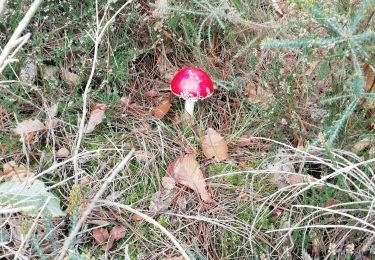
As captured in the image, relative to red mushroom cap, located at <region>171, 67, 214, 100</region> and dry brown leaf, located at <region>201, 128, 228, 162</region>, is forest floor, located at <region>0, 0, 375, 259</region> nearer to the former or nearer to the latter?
dry brown leaf, located at <region>201, 128, 228, 162</region>

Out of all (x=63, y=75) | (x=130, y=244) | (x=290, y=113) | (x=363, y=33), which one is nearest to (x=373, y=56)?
(x=363, y=33)

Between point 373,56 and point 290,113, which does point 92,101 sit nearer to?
point 290,113

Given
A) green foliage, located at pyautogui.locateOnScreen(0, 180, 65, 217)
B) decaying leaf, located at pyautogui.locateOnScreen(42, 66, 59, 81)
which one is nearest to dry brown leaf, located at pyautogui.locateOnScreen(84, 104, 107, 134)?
decaying leaf, located at pyautogui.locateOnScreen(42, 66, 59, 81)

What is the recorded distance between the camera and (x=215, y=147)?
2529 mm

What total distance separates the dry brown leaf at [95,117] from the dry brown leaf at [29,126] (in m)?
0.21

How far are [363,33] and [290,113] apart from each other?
0.57m

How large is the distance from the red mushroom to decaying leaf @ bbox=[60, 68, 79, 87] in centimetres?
53

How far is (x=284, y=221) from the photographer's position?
7.19 ft

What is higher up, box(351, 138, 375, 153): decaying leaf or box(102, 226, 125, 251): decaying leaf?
box(351, 138, 375, 153): decaying leaf

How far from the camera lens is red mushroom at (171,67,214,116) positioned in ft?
8.23

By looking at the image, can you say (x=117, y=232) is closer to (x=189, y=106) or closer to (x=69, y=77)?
(x=189, y=106)

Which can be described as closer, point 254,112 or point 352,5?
point 352,5

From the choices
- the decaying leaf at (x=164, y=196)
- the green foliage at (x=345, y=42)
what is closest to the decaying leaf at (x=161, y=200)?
the decaying leaf at (x=164, y=196)

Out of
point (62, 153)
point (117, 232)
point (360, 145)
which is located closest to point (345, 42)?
point (360, 145)
